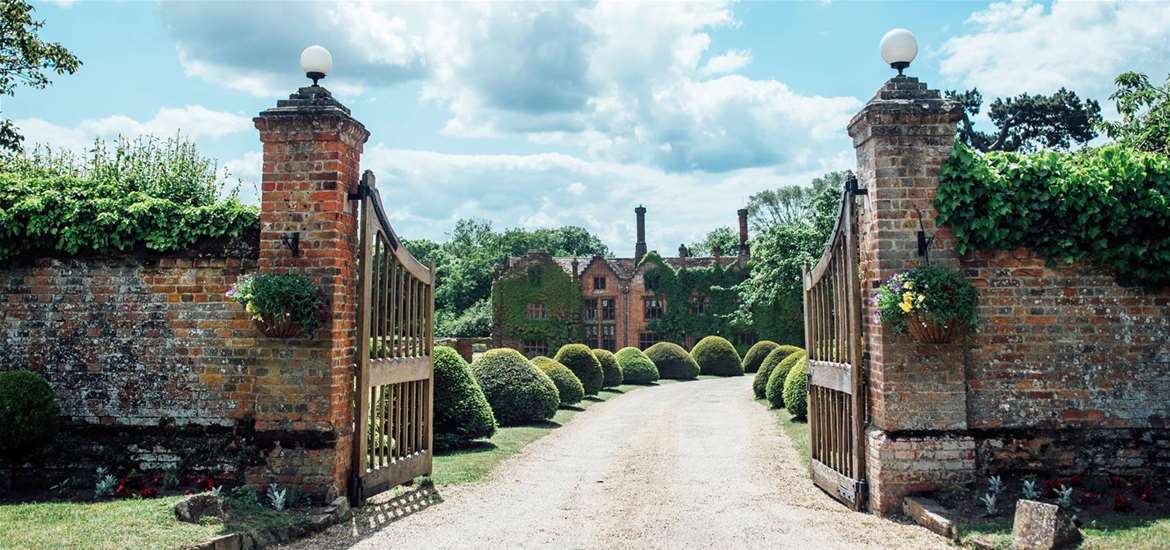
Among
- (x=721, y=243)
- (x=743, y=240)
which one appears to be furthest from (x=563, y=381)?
(x=721, y=243)

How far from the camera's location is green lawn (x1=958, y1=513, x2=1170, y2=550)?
205 inches

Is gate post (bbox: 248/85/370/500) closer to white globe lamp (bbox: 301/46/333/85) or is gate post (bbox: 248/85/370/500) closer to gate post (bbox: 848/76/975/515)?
white globe lamp (bbox: 301/46/333/85)

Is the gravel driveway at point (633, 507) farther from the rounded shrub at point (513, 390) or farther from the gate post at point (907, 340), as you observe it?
the rounded shrub at point (513, 390)

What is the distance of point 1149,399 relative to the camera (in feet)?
22.2

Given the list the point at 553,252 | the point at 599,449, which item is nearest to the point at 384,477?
the point at 599,449

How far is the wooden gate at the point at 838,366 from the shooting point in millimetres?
7184

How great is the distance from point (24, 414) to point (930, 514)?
25.4 ft

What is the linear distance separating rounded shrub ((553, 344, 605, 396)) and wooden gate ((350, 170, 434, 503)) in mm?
12830

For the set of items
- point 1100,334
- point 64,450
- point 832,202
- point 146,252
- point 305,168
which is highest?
point 832,202

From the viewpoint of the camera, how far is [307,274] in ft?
22.6

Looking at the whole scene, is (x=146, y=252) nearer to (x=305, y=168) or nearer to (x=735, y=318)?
(x=305, y=168)

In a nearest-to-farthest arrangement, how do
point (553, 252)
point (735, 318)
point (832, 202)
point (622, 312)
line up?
point (832, 202), point (735, 318), point (622, 312), point (553, 252)

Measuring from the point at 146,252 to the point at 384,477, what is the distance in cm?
307

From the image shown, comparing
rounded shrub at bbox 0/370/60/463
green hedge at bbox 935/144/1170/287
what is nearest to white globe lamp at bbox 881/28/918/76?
green hedge at bbox 935/144/1170/287
